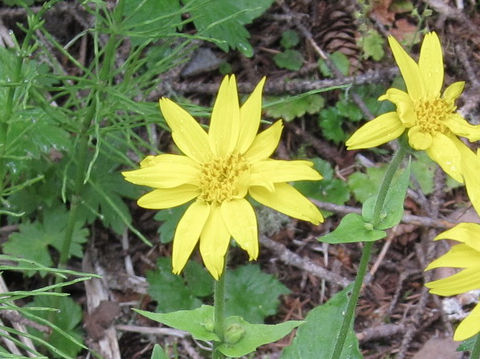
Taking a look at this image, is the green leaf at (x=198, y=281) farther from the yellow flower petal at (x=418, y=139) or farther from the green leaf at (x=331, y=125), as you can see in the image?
the yellow flower petal at (x=418, y=139)

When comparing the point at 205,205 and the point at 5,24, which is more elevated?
the point at 5,24

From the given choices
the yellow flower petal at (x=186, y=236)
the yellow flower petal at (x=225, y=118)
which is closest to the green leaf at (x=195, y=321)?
the yellow flower petal at (x=186, y=236)

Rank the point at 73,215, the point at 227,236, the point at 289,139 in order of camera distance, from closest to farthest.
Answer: the point at 227,236, the point at 73,215, the point at 289,139

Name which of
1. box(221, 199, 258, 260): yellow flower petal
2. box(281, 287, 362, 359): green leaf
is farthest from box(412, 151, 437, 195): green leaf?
box(221, 199, 258, 260): yellow flower petal

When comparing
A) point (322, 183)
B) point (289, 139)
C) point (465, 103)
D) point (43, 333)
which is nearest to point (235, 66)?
point (289, 139)

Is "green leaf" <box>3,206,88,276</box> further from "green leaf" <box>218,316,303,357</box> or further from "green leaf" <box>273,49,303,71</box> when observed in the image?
"green leaf" <box>273,49,303,71</box>

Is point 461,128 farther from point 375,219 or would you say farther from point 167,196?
point 167,196

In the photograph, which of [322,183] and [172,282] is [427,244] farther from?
[172,282]
